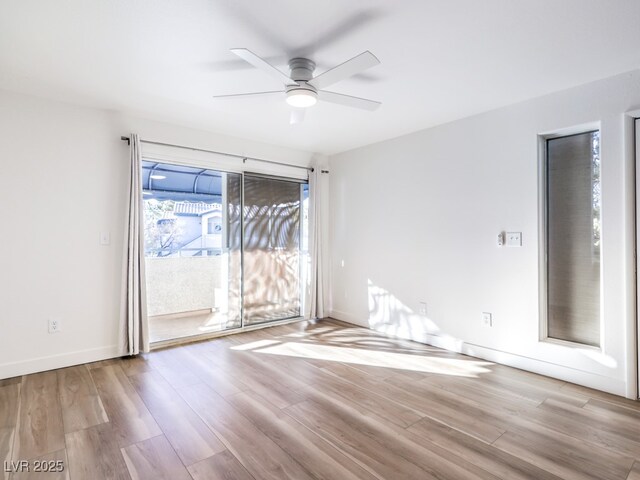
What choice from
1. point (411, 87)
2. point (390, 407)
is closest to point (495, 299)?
point (390, 407)

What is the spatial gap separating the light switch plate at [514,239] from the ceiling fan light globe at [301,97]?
2236mm

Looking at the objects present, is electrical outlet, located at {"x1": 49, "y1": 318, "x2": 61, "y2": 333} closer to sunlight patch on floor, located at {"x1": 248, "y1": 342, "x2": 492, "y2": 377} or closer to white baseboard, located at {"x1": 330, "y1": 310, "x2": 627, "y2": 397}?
sunlight patch on floor, located at {"x1": 248, "y1": 342, "x2": 492, "y2": 377}

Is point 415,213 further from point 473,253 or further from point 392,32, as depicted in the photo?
point 392,32

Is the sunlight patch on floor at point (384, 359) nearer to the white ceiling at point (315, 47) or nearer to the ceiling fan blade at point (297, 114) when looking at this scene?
the ceiling fan blade at point (297, 114)

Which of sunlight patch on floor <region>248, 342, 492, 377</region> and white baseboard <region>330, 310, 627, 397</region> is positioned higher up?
white baseboard <region>330, 310, 627, 397</region>

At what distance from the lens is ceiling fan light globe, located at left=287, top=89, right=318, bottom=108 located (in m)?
2.39

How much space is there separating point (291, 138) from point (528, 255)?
297cm

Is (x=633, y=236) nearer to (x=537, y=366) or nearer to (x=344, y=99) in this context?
(x=537, y=366)

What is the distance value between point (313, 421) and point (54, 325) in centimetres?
261

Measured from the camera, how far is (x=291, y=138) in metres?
4.37

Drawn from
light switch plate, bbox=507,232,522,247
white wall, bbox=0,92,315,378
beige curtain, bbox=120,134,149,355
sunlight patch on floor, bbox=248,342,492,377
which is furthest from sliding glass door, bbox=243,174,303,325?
light switch plate, bbox=507,232,522,247

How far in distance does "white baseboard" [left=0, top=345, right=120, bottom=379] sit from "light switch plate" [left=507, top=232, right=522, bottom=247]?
4.02 meters

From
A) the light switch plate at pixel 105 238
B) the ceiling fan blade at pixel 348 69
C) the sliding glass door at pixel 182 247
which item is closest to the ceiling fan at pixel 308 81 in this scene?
the ceiling fan blade at pixel 348 69

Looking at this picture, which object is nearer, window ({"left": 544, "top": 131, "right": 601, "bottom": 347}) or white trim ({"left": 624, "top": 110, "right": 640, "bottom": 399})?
white trim ({"left": 624, "top": 110, "right": 640, "bottom": 399})
